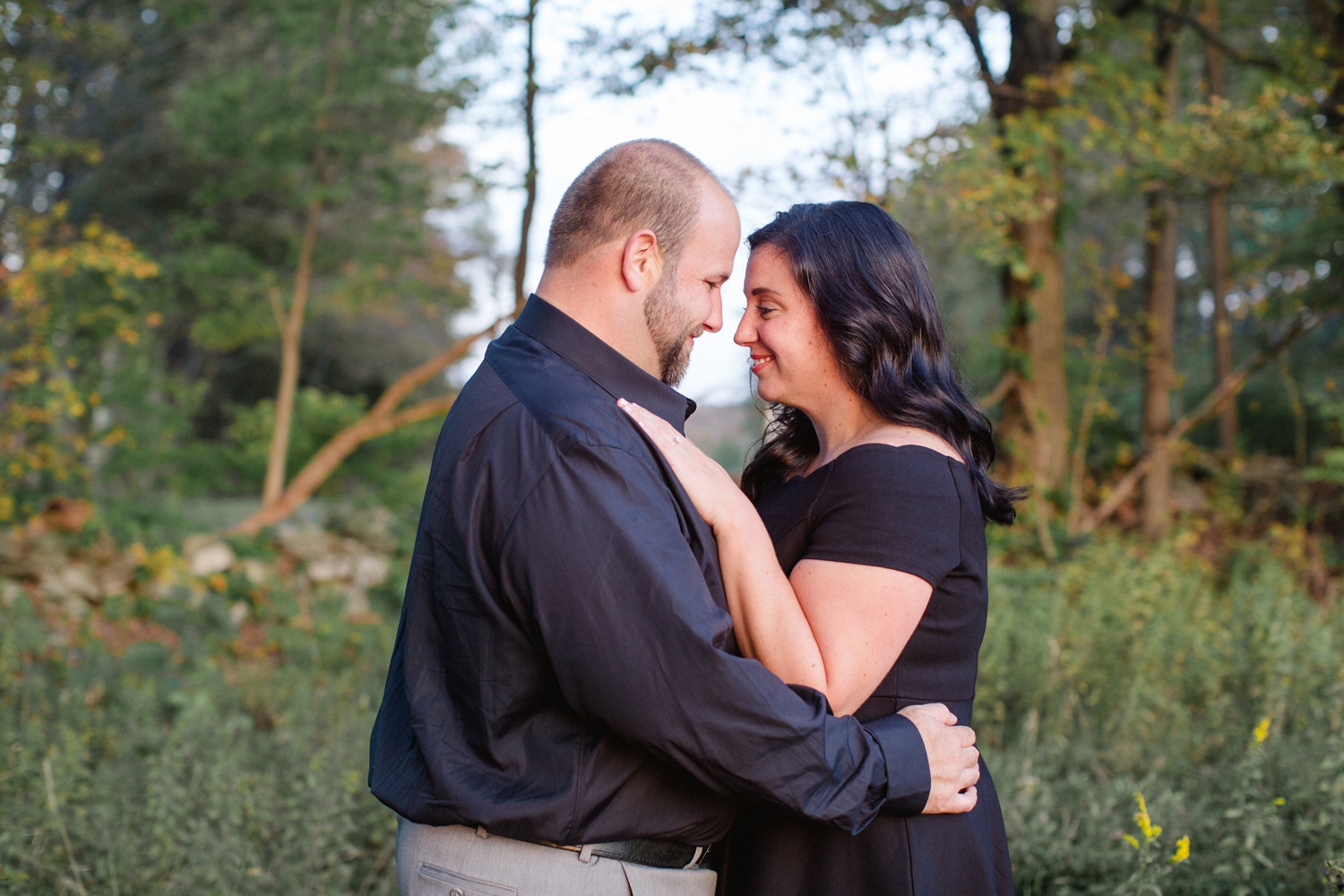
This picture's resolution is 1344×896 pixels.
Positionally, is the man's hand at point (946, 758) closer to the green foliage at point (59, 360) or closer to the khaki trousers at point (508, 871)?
the khaki trousers at point (508, 871)

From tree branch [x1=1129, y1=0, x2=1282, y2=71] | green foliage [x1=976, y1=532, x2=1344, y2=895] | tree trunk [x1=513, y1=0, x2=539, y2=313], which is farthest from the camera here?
tree branch [x1=1129, y1=0, x2=1282, y2=71]

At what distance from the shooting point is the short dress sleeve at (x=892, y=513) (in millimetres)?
1854

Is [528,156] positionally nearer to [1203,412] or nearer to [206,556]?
[206,556]

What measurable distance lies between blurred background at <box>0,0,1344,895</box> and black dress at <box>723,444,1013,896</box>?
53 centimetres

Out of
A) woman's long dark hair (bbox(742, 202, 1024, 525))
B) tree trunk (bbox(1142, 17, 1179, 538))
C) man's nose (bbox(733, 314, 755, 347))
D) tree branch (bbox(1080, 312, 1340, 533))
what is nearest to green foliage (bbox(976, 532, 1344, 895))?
woman's long dark hair (bbox(742, 202, 1024, 525))

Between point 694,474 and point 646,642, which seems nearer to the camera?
point 646,642

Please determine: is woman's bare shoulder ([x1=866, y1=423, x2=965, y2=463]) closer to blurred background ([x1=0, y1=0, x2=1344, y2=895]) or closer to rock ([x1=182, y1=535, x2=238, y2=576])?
blurred background ([x1=0, y1=0, x2=1344, y2=895])

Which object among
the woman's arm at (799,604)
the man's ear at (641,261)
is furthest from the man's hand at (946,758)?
the man's ear at (641,261)

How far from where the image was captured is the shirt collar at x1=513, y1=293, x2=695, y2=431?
1792mm

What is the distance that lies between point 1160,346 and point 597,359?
9.22m

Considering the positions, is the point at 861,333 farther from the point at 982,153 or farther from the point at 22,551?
the point at 22,551

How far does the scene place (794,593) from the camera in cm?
188

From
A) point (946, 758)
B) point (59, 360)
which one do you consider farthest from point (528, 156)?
point (946, 758)

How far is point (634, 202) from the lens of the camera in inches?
72.3
